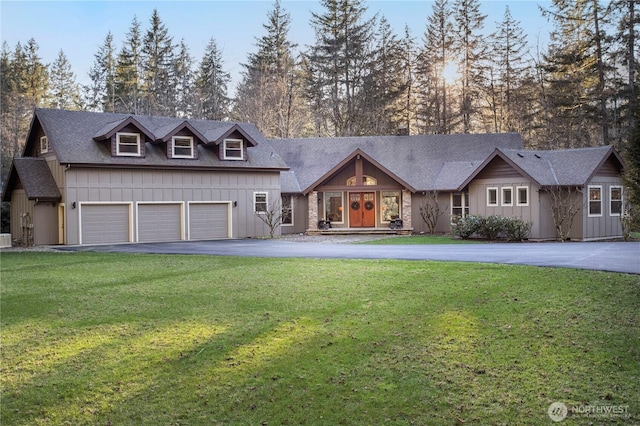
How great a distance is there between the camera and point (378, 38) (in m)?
43.5

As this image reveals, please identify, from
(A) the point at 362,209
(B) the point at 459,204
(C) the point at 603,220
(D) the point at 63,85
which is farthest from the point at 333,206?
(D) the point at 63,85

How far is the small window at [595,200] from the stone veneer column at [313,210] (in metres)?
→ 13.1

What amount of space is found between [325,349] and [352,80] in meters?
37.3

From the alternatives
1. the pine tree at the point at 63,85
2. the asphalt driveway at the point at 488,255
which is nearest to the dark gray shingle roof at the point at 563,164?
the asphalt driveway at the point at 488,255

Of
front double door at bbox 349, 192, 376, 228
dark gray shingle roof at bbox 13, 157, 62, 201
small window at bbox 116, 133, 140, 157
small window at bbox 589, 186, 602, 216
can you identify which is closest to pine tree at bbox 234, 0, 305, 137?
front double door at bbox 349, 192, 376, 228

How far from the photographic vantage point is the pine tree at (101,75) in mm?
47356

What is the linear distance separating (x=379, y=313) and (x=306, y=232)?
20878mm

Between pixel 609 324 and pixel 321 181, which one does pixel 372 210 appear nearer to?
pixel 321 181

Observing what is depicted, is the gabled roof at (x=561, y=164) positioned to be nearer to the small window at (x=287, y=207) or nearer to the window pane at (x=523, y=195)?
the window pane at (x=523, y=195)

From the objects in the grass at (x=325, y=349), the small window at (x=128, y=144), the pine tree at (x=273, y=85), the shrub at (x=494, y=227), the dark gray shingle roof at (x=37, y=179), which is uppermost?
the pine tree at (x=273, y=85)

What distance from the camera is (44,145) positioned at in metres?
25.8

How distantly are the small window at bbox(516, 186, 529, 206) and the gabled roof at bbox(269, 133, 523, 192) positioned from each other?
14.6 feet

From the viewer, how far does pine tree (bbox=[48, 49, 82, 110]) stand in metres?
46.9

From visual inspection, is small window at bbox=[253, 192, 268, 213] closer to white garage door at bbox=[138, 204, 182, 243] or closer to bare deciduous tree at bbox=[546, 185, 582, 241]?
white garage door at bbox=[138, 204, 182, 243]
